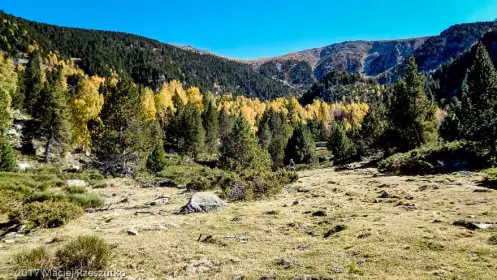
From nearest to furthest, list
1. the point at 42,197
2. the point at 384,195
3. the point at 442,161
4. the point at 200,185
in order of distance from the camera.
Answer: the point at 42,197 → the point at 384,195 → the point at 200,185 → the point at 442,161

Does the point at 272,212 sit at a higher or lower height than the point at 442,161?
higher

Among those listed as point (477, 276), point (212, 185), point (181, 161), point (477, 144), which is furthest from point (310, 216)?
point (181, 161)

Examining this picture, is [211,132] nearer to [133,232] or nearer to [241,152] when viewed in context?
[241,152]

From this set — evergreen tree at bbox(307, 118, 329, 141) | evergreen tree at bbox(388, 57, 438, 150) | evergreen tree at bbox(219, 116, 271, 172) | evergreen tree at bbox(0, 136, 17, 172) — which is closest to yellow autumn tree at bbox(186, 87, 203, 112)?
evergreen tree at bbox(307, 118, 329, 141)

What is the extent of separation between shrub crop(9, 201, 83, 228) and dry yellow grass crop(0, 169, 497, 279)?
58cm

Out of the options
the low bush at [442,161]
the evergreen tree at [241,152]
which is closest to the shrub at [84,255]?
the low bush at [442,161]

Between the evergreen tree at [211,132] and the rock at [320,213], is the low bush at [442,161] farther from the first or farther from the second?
the evergreen tree at [211,132]

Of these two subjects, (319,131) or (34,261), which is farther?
(319,131)

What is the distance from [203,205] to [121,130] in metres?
24.9

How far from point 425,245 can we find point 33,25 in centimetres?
24004

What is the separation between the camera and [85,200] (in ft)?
64.1

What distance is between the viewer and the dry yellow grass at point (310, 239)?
29.5 feet

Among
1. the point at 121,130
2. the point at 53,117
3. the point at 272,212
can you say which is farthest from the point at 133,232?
the point at 53,117

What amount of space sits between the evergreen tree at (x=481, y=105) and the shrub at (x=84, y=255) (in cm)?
3171
